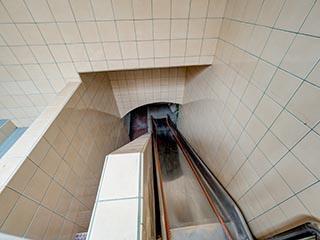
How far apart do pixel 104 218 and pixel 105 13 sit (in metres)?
2.07

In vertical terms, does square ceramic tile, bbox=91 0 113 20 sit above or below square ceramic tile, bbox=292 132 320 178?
above

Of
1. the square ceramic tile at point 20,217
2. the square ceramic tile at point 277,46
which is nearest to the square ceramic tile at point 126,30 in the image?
the square ceramic tile at point 277,46

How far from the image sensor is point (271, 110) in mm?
1164

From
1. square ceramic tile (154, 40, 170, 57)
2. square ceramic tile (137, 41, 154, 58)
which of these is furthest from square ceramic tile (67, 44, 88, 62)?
square ceramic tile (154, 40, 170, 57)

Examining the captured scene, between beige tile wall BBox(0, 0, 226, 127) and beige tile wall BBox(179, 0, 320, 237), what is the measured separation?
405 millimetres

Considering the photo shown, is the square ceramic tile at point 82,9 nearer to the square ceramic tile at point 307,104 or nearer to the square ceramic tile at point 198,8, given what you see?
the square ceramic tile at point 198,8

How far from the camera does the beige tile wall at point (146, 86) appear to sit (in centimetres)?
382

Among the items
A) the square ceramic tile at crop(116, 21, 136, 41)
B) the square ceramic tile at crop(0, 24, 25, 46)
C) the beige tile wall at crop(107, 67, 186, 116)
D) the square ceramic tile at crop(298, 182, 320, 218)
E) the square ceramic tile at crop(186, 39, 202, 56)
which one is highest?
the beige tile wall at crop(107, 67, 186, 116)

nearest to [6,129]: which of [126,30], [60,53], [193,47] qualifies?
[60,53]

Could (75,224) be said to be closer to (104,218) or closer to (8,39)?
(104,218)

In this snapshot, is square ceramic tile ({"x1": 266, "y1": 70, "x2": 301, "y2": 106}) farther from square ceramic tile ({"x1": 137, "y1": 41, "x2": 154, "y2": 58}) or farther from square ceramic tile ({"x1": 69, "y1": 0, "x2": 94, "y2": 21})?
square ceramic tile ({"x1": 69, "y1": 0, "x2": 94, "y2": 21})

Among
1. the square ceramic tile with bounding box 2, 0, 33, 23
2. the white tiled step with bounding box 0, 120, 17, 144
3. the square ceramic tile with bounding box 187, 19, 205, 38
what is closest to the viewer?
the square ceramic tile with bounding box 2, 0, 33, 23

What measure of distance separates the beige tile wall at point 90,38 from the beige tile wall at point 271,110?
0.40 m

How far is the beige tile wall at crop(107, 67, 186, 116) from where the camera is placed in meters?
3.82
